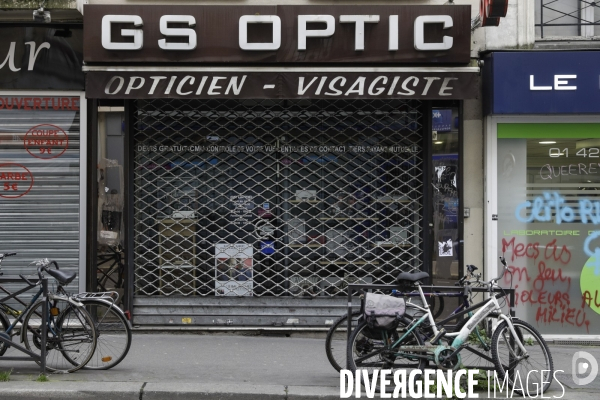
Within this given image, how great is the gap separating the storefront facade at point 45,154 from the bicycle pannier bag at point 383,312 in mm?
4531

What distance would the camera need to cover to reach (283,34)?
375 inches

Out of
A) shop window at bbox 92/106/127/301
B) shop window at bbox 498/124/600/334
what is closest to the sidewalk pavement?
shop window at bbox 498/124/600/334

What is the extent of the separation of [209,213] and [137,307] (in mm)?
1540

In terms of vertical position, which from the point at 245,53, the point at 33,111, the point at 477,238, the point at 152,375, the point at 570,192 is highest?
the point at 245,53

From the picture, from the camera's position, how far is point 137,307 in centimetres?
1002

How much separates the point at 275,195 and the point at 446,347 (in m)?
3.82

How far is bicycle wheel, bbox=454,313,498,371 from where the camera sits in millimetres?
7098

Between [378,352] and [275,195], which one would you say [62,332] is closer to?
[378,352]

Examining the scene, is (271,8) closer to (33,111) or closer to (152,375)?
(33,111)

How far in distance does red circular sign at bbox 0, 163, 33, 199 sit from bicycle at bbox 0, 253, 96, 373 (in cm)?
281

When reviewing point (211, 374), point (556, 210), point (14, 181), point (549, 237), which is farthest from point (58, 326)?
point (556, 210)

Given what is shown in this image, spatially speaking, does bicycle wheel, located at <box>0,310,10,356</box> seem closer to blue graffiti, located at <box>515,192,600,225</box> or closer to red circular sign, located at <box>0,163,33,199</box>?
red circular sign, located at <box>0,163,33,199</box>

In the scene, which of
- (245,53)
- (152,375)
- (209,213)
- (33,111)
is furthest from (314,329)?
(33,111)

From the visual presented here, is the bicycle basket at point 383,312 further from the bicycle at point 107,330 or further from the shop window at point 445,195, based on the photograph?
the shop window at point 445,195
